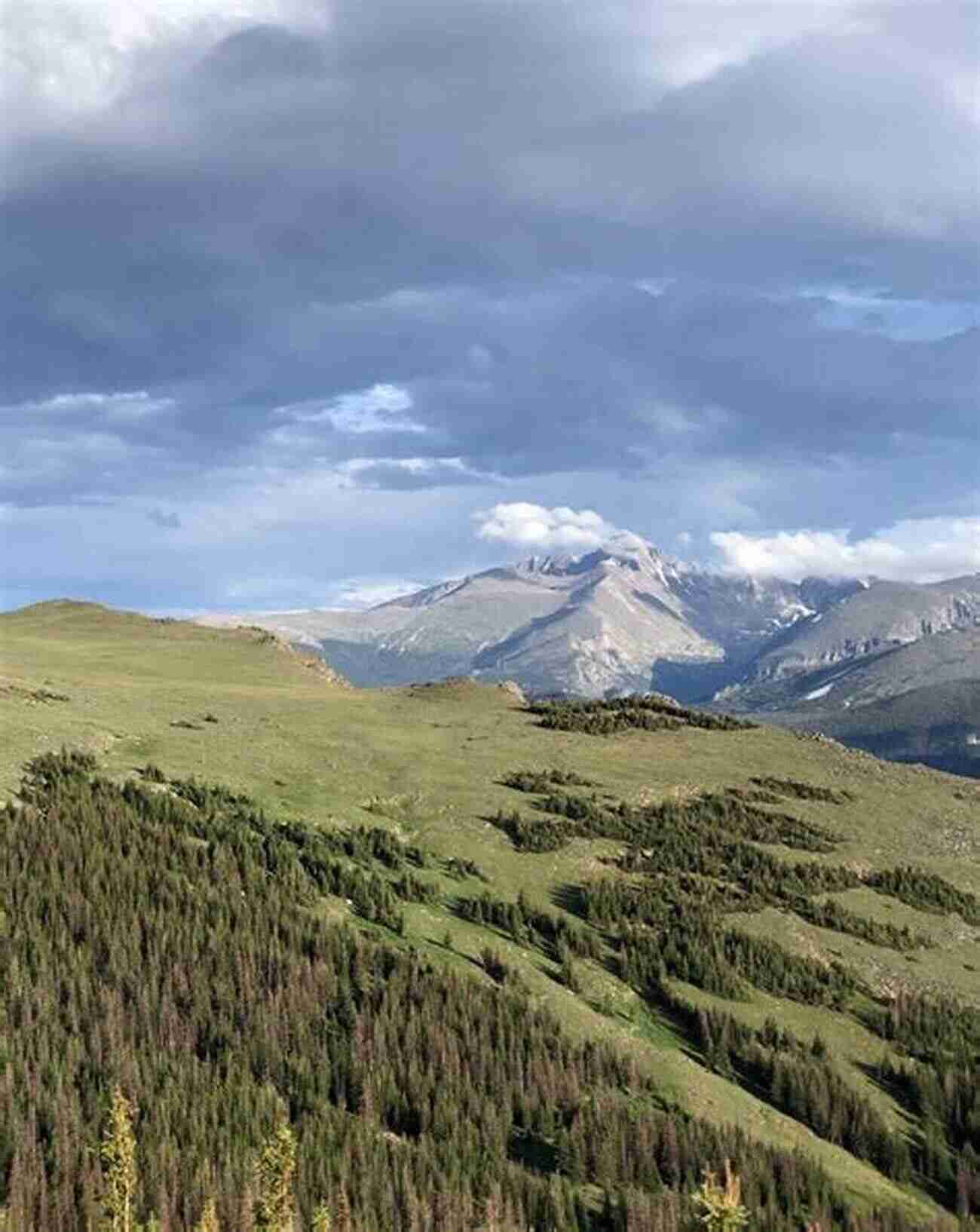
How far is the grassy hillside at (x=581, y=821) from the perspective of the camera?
203 ft

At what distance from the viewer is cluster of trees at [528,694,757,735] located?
140125 mm

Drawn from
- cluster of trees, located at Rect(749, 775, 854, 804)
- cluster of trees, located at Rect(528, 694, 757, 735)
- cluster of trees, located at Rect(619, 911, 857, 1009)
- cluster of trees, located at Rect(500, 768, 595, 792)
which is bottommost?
cluster of trees, located at Rect(619, 911, 857, 1009)

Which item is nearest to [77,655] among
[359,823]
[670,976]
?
[359,823]

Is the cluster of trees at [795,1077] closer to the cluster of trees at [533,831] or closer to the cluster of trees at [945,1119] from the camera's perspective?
the cluster of trees at [945,1119]

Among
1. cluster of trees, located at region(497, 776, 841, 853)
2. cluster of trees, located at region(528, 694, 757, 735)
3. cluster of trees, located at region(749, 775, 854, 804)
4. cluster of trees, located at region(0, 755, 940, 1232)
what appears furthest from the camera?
cluster of trees, located at region(528, 694, 757, 735)

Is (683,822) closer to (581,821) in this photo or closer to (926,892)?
(581,821)

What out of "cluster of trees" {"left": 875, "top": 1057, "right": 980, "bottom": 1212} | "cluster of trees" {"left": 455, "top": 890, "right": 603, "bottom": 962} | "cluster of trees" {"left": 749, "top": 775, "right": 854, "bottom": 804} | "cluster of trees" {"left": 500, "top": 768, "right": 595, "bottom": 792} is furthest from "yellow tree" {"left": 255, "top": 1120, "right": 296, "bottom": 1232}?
"cluster of trees" {"left": 749, "top": 775, "right": 854, "bottom": 804}

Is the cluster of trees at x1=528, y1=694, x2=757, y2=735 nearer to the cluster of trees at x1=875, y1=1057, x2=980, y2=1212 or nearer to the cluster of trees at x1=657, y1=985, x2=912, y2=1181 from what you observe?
the cluster of trees at x1=657, y1=985, x2=912, y2=1181

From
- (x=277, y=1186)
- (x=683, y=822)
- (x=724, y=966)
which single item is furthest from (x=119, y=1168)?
(x=683, y=822)

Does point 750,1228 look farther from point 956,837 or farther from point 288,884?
point 956,837

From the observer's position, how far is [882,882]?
91.8 meters

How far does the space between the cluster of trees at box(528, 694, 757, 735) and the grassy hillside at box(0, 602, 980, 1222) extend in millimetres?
2214

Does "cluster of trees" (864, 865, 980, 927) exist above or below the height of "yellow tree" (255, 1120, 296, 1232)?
below

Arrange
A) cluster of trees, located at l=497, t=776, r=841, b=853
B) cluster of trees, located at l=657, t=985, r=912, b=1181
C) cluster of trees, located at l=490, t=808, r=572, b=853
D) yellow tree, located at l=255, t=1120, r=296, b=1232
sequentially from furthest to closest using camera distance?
1. cluster of trees, located at l=497, t=776, r=841, b=853
2. cluster of trees, located at l=490, t=808, r=572, b=853
3. cluster of trees, located at l=657, t=985, r=912, b=1181
4. yellow tree, located at l=255, t=1120, r=296, b=1232
